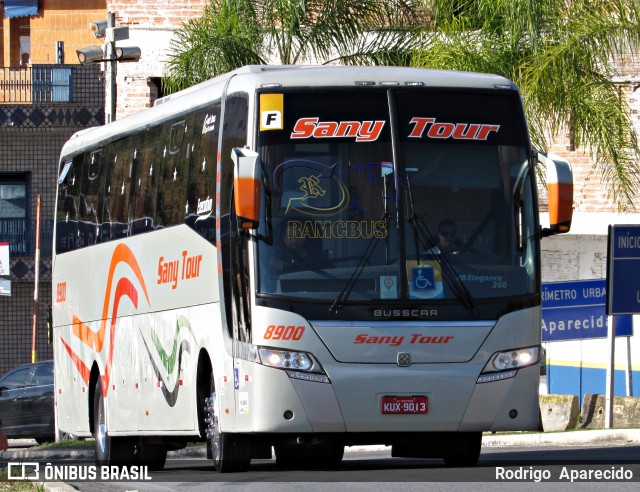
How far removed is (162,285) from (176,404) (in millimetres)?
1227

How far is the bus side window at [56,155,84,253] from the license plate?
7.34 m

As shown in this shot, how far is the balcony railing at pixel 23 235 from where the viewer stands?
4450 centimetres

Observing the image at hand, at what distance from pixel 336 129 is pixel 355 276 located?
129 centimetres

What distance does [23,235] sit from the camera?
147ft

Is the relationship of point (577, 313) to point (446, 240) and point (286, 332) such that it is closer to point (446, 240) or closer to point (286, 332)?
point (446, 240)

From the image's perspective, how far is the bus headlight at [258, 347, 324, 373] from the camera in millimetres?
13180

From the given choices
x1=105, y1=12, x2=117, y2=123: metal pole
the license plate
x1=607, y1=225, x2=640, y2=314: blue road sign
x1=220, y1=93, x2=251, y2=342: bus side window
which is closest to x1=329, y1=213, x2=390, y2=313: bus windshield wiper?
x1=220, y1=93, x2=251, y2=342: bus side window

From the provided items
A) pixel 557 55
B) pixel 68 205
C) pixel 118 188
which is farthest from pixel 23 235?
pixel 118 188

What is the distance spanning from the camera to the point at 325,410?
13195 mm

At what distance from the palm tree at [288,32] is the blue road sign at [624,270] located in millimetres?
5465

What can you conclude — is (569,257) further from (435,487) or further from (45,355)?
(435,487)

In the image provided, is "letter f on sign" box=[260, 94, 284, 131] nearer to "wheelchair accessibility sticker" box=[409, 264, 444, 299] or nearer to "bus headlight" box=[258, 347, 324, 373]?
A: "wheelchair accessibility sticker" box=[409, 264, 444, 299]

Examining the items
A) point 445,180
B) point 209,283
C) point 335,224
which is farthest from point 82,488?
point 445,180

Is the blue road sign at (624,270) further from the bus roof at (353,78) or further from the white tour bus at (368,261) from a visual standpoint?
the bus roof at (353,78)
